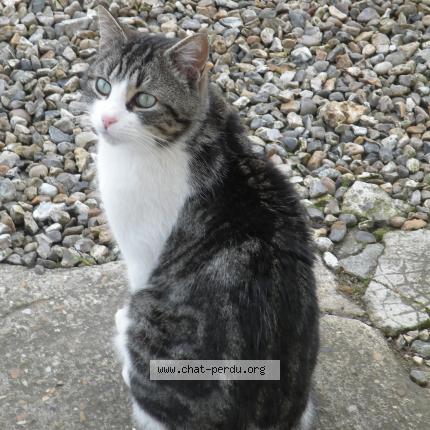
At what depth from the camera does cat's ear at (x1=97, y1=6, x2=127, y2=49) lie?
293 centimetres

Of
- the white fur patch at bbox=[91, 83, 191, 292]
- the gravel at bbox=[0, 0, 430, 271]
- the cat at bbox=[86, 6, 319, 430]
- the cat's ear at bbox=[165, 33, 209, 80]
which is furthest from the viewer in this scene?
the gravel at bbox=[0, 0, 430, 271]

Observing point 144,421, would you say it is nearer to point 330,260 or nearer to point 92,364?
point 92,364

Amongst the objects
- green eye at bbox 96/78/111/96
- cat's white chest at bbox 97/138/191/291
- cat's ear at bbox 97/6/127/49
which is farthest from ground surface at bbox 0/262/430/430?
cat's ear at bbox 97/6/127/49

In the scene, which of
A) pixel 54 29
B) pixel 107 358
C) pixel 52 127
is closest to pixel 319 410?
pixel 107 358

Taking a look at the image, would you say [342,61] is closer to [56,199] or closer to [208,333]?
[56,199]

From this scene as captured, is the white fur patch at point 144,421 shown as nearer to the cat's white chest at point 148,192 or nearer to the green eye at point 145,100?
the cat's white chest at point 148,192

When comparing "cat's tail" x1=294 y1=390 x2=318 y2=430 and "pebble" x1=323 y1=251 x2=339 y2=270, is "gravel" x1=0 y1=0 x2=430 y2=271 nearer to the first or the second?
"pebble" x1=323 y1=251 x2=339 y2=270

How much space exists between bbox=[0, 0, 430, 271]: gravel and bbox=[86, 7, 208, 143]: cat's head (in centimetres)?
110

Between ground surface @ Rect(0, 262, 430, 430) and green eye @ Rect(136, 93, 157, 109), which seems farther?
ground surface @ Rect(0, 262, 430, 430)

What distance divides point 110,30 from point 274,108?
1906 mm

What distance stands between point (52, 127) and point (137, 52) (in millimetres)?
1690

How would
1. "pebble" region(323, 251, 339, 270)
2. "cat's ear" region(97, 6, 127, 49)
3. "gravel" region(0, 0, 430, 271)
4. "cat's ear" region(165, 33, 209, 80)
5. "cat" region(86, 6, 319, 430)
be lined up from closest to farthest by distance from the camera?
"cat" region(86, 6, 319, 430) < "cat's ear" region(165, 33, 209, 80) < "cat's ear" region(97, 6, 127, 49) < "pebble" region(323, 251, 339, 270) < "gravel" region(0, 0, 430, 271)

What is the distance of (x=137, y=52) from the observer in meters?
2.88

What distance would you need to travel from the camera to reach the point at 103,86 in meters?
2.86
